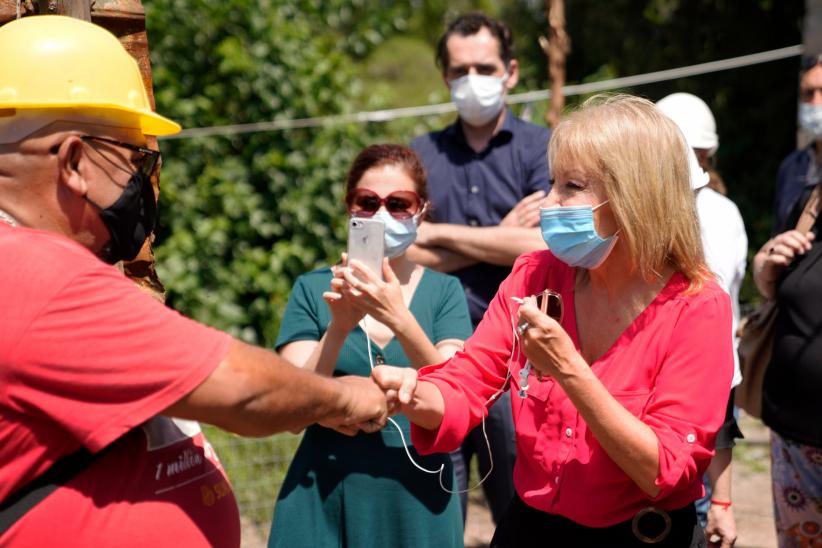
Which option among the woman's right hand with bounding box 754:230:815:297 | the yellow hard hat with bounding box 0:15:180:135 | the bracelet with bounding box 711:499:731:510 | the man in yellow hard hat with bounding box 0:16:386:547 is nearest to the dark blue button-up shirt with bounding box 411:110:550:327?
the woman's right hand with bounding box 754:230:815:297

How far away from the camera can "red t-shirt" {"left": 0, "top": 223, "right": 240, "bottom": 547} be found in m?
1.82

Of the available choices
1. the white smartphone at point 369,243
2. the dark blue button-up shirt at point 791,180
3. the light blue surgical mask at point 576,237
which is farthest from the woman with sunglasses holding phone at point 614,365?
the dark blue button-up shirt at point 791,180

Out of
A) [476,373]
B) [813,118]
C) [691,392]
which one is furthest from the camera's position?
[813,118]

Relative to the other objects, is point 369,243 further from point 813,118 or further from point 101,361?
point 813,118

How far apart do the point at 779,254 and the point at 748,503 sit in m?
2.99

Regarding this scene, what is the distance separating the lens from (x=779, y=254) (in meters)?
3.83

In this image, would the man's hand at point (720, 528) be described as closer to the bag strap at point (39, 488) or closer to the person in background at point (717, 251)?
the person in background at point (717, 251)

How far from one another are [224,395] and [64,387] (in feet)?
→ 0.99

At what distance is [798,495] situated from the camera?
3.79 meters

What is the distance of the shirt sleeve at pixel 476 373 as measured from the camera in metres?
2.63

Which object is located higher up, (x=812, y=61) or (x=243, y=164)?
(x=812, y=61)

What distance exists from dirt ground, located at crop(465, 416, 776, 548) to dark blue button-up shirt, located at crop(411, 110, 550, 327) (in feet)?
6.91

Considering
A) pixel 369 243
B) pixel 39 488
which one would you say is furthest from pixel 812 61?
pixel 39 488

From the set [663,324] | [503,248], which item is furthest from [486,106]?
[663,324]
